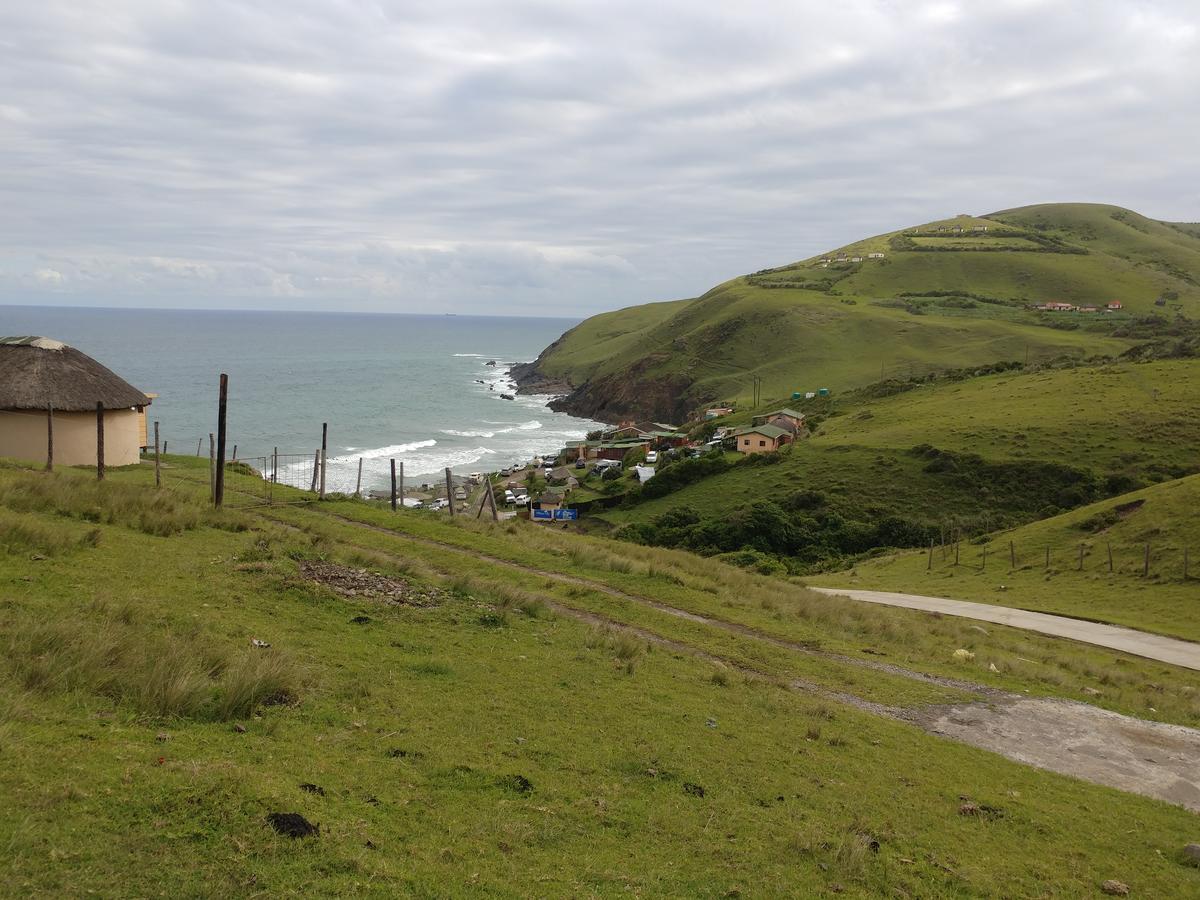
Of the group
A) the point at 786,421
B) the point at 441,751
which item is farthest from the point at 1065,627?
the point at 786,421

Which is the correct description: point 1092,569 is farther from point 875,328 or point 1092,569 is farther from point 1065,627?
point 875,328

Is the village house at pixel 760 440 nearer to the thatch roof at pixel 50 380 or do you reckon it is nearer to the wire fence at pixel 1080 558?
the wire fence at pixel 1080 558

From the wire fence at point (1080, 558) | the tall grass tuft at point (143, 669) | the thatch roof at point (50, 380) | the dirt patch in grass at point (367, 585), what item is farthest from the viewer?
the wire fence at point (1080, 558)

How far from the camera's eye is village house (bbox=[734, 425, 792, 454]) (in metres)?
78.8

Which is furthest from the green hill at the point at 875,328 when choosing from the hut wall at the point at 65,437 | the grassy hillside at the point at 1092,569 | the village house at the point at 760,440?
the hut wall at the point at 65,437

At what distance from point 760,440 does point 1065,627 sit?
50.2 meters

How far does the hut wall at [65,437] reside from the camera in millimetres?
30641

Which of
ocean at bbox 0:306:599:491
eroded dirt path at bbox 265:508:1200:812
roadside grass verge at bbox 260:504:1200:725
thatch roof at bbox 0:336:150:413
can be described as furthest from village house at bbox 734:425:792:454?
eroded dirt path at bbox 265:508:1200:812

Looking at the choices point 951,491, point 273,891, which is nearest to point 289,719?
point 273,891

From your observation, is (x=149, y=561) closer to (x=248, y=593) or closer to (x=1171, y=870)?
(x=248, y=593)

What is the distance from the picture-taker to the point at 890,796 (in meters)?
9.78

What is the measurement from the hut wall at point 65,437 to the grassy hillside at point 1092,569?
32692mm

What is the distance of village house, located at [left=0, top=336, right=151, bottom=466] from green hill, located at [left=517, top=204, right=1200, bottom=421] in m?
102

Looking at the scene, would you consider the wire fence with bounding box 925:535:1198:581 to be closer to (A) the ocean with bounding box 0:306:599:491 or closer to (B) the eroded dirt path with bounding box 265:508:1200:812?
(B) the eroded dirt path with bounding box 265:508:1200:812
